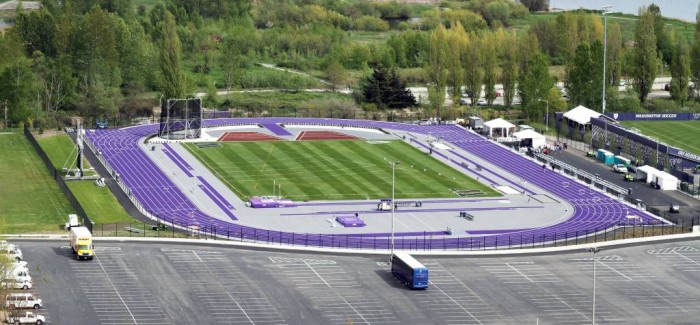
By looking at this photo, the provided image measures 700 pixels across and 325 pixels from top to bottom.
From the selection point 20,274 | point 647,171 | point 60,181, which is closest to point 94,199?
point 60,181

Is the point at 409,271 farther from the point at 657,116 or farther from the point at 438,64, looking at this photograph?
the point at 438,64

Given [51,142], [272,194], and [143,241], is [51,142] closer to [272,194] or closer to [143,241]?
[272,194]

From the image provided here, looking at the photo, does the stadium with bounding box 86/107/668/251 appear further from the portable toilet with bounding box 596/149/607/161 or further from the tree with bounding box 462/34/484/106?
the tree with bounding box 462/34/484/106

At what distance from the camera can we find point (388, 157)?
156 m

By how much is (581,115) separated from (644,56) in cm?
2543

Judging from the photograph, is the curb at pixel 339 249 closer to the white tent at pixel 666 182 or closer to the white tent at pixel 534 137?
the white tent at pixel 666 182

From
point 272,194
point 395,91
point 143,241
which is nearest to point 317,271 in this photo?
point 143,241

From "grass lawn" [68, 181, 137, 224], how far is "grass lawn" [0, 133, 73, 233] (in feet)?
5.32

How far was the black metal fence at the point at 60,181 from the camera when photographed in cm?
12239

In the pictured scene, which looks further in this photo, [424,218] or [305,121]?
[305,121]

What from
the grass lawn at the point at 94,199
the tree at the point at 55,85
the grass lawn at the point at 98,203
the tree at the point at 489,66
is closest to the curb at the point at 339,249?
the grass lawn at the point at 98,203

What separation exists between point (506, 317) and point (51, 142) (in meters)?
85.8

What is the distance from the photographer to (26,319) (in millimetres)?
90188

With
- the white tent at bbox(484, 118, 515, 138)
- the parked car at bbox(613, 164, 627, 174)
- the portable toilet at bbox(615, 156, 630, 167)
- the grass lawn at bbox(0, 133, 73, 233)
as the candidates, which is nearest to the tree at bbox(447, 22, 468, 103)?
the white tent at bbox(484, 118, 515, 138)
